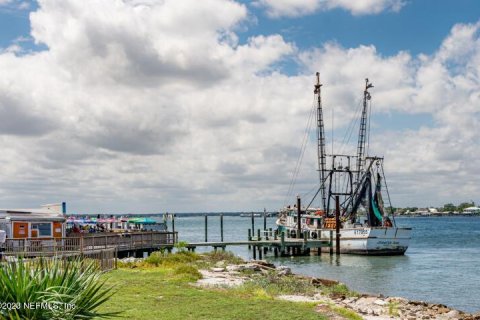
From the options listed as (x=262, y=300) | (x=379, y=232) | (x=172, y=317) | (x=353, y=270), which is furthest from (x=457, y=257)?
(x=172, y=317)

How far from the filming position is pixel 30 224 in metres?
35.5

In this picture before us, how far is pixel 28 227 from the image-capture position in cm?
3541

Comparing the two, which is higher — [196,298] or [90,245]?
[90,245]

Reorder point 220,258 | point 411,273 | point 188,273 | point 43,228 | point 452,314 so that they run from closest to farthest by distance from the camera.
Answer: point 452,314 → point 188,273 → point 43,228 → point 220,258 → point 411,273

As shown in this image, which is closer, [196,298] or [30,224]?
[196,298]

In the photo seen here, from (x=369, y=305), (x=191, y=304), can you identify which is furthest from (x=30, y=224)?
(x=369, y=305)

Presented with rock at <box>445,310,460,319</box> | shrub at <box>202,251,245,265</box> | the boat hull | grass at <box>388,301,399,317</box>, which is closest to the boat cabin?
shrub at <box>202,251,245,265</box>

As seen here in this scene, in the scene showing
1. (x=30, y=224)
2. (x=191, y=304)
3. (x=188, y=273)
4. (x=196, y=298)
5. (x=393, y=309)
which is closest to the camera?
Answer: (x=191, y=304)

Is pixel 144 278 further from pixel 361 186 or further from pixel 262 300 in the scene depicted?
pixel 361 186

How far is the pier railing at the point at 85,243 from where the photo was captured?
101ft

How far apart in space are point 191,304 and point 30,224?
21312 mm

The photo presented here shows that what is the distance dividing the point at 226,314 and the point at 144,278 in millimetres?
9036

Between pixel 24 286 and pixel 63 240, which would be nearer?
pixel 24 286

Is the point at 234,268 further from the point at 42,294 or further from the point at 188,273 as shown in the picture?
the point at 42,294
